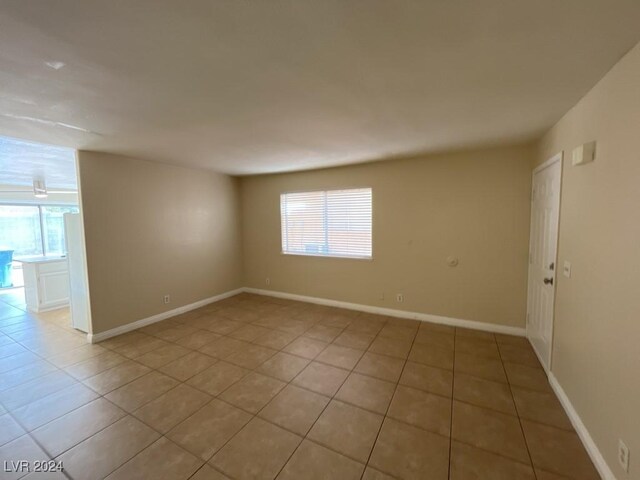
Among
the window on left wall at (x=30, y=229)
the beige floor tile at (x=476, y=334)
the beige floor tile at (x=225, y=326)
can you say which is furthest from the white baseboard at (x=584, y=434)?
the window on left wall at (x=30, y=229)

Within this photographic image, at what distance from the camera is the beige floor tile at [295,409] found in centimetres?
204

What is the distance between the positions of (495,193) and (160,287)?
5042 millimetres

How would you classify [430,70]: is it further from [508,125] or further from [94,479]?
[94,479]

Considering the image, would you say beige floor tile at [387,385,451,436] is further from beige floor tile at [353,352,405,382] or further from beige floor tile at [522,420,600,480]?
beige floor tile at [522,420,600,480]

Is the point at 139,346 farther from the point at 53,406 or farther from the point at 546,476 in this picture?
the point at 546,476

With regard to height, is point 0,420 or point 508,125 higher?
point 508,125

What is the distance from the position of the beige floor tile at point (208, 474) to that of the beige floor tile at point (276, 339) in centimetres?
159

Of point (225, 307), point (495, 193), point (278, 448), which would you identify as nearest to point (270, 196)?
point (225, 307)

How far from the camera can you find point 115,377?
2688 millimetres

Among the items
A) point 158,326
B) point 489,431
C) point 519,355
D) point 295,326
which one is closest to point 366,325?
point 295,326

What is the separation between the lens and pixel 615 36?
1.29 m

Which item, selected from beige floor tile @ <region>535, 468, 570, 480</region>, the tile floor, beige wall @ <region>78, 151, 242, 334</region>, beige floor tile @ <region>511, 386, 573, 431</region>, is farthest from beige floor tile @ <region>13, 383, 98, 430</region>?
beige floor tile @ <region>511, 386, 573, 431</region>

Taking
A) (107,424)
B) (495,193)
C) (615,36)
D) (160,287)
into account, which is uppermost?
(615,36)

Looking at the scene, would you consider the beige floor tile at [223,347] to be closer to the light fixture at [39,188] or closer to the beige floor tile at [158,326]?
the beige floor tile at [158,326]
